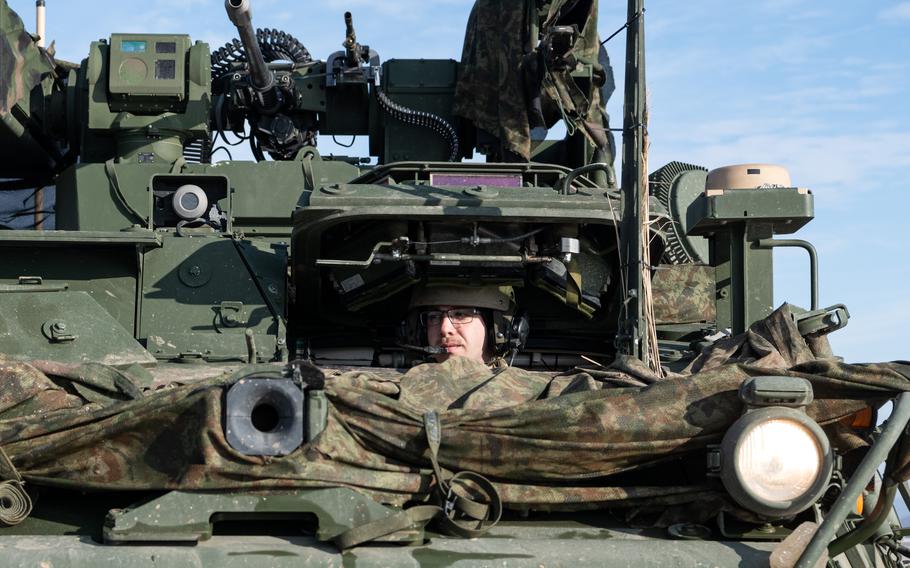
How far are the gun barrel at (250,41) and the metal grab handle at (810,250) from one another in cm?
373

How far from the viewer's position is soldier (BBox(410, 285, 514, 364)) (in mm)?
7516

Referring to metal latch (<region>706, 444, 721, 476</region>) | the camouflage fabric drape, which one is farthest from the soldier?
the camouflage fabric drape

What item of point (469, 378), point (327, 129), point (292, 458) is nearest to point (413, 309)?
point (469, 378)

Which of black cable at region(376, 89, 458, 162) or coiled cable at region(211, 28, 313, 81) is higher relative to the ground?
coiled cable at region(211, 28, 313, 81)

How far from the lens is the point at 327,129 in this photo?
10.9m

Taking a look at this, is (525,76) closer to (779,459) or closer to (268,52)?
(268,52)

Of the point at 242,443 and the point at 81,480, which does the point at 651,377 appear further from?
the point at 81,480

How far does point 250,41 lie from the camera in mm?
9914

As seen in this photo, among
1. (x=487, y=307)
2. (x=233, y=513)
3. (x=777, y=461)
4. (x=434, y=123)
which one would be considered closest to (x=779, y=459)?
(x=777, y=461)

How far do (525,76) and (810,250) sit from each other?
2591 millimetres

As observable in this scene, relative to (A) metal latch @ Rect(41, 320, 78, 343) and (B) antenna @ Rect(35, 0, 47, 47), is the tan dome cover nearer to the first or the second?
(A) metal latch @ Rect(41, 320, 78, 343)

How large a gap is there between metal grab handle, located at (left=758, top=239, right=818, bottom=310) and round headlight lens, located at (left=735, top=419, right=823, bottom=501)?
273cm

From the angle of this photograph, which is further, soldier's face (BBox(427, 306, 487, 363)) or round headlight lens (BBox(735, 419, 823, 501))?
soldier's face (BBox(427, 306, 487, 363))

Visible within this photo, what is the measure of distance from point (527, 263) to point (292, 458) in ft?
8.33
